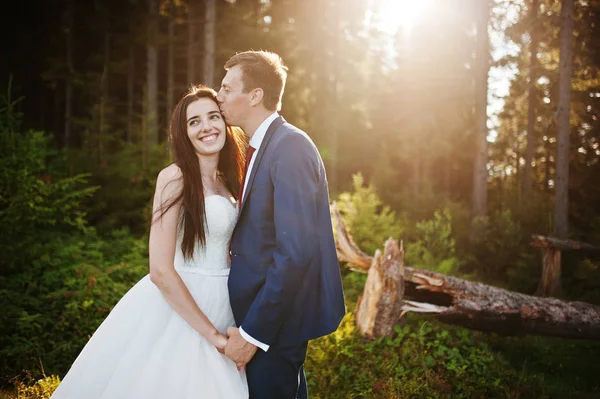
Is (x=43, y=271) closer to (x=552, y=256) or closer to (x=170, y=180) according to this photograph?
(x=170, y=180)

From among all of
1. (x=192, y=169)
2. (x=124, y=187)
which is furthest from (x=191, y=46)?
(x=192, y=169)

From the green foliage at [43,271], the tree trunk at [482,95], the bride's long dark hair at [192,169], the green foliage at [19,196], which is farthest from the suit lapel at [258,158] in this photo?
the tree trunk at [482,95]

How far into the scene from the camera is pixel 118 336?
10.5 ft

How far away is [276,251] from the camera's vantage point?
2.71m

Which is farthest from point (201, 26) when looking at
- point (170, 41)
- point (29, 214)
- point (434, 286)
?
point (434, 286)

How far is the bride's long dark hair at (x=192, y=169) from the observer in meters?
3.19

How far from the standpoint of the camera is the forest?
21.3ft

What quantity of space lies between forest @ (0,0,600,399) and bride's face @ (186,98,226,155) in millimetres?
2905

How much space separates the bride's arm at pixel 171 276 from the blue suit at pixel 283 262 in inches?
8.1

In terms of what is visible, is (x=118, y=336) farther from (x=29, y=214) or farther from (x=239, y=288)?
(x=29, y=214)

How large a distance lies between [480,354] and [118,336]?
4.82 metres

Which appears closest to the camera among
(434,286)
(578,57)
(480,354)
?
(480,354)

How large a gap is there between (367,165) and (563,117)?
1627 cm

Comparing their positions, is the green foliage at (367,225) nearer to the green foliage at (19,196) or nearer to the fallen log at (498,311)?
the fallen log at (498,311)
